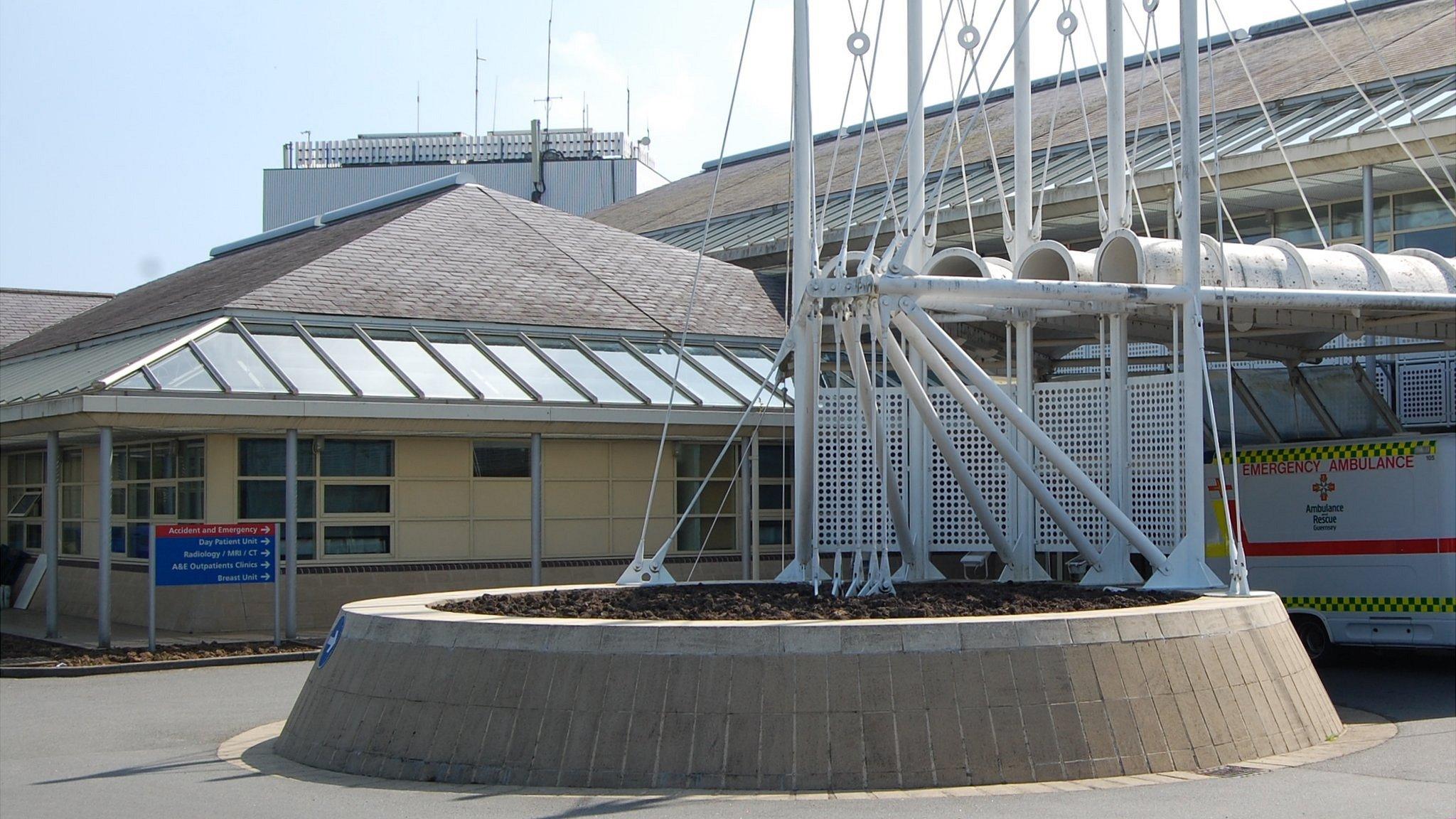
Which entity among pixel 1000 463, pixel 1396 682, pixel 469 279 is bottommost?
pixel 1396 682

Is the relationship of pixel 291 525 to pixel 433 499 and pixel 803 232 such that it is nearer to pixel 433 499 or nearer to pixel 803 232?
pixel 433 499

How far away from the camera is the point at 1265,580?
18.6 meters

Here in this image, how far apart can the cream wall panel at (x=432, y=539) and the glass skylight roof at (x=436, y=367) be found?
2368 millimetres

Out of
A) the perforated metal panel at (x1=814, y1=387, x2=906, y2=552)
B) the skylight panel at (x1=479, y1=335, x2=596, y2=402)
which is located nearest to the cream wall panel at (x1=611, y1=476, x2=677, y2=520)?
the skylight panel at (x1=479, y1=335, x2=596, y2=402)

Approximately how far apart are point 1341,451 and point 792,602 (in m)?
8.47

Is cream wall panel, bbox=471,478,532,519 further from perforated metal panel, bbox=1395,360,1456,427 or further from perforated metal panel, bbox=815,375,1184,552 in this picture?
perforated metal panel, bbox=1395,360,1456,427

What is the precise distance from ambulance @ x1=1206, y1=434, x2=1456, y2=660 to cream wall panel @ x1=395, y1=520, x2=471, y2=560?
10.4 meters

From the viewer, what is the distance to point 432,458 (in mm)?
22203

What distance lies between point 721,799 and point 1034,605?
3.77m

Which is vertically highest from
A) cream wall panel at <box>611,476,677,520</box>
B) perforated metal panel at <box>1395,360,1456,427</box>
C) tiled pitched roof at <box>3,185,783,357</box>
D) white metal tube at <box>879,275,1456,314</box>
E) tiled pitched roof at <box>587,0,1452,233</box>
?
tiled pitched roof at <box>587,0,1452,233</box>

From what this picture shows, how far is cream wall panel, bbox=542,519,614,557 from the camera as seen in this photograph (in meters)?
23.0

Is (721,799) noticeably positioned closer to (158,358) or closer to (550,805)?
(550,805)

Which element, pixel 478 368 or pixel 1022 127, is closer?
pixel 1022 127

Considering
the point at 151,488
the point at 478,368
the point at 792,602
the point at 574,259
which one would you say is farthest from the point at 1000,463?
the point at 151,488
